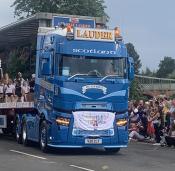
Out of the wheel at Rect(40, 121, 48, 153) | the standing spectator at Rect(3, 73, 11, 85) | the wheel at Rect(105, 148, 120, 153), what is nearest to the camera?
the wheel at Rect(40, 121, 48, 153)

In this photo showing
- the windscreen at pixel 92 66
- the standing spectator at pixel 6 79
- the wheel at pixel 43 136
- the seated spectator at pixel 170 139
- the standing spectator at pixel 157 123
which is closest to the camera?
the windscreen at pixel 92 66

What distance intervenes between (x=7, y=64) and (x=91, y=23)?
5166 mm

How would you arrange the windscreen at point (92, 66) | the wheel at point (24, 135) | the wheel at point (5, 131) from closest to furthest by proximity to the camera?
the windscreen at point (92, 66) < the wheel at point (24, 135) < the wheel at point (5, 131)

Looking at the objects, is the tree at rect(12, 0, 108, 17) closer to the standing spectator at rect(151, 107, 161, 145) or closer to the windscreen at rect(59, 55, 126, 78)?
the standing spectator at rect(151, 107, 161, 145)

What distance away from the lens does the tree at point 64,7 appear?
5181 cm

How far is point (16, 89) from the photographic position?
24766 mm

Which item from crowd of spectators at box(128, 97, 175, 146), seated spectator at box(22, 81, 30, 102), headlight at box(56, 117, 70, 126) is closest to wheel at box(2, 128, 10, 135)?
seated spectator at box(22, 81, 30, 102)

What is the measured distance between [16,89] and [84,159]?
689 cm

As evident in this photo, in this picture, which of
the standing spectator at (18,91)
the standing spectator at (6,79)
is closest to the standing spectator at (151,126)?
the standing spectator at (18,91)

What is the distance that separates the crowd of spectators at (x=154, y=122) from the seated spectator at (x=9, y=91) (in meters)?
5.92

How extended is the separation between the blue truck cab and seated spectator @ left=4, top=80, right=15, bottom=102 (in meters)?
5.21

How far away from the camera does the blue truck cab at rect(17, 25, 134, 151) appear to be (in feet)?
64.3

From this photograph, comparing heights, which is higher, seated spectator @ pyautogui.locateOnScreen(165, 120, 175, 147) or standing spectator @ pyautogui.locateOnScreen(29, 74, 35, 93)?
standing spectator @ pyautogui.locateOnScreen(29, 74, 35, 93)

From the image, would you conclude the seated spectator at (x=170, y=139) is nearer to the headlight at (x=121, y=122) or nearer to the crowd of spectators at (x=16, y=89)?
the headlight at (x=121, y=122)
